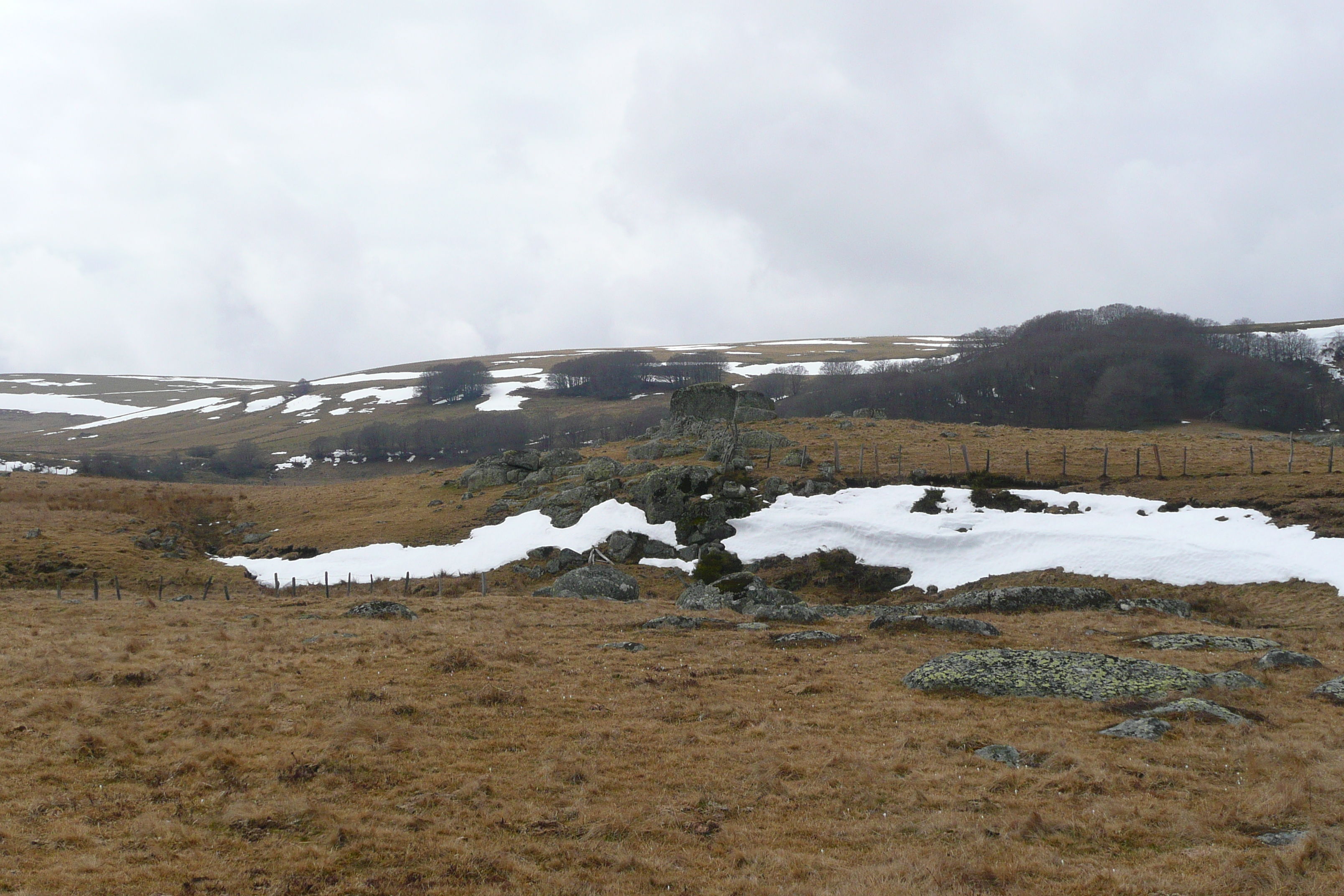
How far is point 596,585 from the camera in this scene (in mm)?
33281

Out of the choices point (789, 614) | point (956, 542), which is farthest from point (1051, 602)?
point (789, 614)

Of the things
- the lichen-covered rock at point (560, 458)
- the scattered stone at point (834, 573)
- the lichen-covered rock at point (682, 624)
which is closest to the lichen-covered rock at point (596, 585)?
the lichen-covered rock at point (682, 624)

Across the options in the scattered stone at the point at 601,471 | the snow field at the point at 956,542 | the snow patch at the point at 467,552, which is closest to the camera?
the snow field at the point at 956,542

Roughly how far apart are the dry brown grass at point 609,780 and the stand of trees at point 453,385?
17198 centimetres

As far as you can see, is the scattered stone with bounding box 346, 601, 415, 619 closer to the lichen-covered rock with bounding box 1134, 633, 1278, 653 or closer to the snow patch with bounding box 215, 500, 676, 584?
the snow patch with bounding box 215, 500, 676, 584

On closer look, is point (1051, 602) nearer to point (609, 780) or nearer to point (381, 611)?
point (609, 780)

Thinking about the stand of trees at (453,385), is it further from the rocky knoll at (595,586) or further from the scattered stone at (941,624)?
the scattered stone at (941,624)

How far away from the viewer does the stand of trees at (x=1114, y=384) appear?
104250mm

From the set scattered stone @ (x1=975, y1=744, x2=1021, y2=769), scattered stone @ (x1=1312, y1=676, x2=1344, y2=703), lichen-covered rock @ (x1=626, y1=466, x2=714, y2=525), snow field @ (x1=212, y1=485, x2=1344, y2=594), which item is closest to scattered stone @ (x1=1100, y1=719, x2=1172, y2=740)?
scattered stone @ (x1=975, y1=744, x2=1021, y2=769)

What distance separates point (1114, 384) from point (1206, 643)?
105702mm

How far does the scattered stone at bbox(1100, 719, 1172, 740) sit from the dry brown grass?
35cm

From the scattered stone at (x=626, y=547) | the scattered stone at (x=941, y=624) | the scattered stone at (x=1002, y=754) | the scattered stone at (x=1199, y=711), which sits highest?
the scattered stone at (x=1002, y=754)

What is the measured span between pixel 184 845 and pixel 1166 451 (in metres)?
61.1

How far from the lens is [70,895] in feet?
24.2
